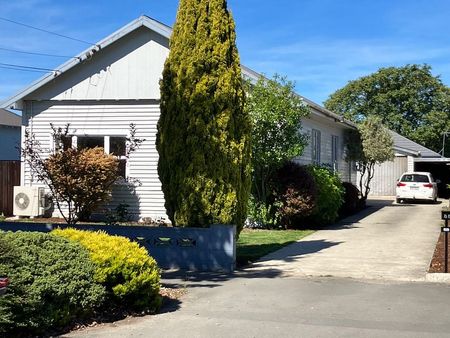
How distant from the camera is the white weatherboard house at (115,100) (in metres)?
17.6

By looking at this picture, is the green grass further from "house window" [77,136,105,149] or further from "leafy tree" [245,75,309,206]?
"house window" [77,136,105,149]

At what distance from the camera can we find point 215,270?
32.8 feet

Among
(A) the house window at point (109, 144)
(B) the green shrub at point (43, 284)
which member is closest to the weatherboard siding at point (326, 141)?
(A) the house window at point (109, 144)

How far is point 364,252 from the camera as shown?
12078 millimetres

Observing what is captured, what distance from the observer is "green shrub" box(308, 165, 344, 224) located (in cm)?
1742

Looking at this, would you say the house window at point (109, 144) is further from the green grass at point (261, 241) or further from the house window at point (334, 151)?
the house window at point (334, 151)

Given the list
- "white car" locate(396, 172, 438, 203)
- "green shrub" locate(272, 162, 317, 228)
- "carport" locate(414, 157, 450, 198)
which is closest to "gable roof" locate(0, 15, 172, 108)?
"green shrub" locate(272, 162, 317, 228)

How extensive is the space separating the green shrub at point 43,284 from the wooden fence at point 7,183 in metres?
13.3

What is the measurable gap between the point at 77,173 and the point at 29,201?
3104 millimetres

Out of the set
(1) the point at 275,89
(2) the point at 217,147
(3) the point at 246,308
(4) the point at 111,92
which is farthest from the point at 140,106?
(3) the point at 246,308

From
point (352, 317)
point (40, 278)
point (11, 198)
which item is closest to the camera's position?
point (40, 278)

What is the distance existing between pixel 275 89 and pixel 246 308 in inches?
357

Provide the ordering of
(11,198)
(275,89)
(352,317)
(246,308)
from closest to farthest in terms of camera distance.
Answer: (352,317) < (246,308) < (275,89) < (11,198)

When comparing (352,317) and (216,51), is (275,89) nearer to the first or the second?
(216,51)
